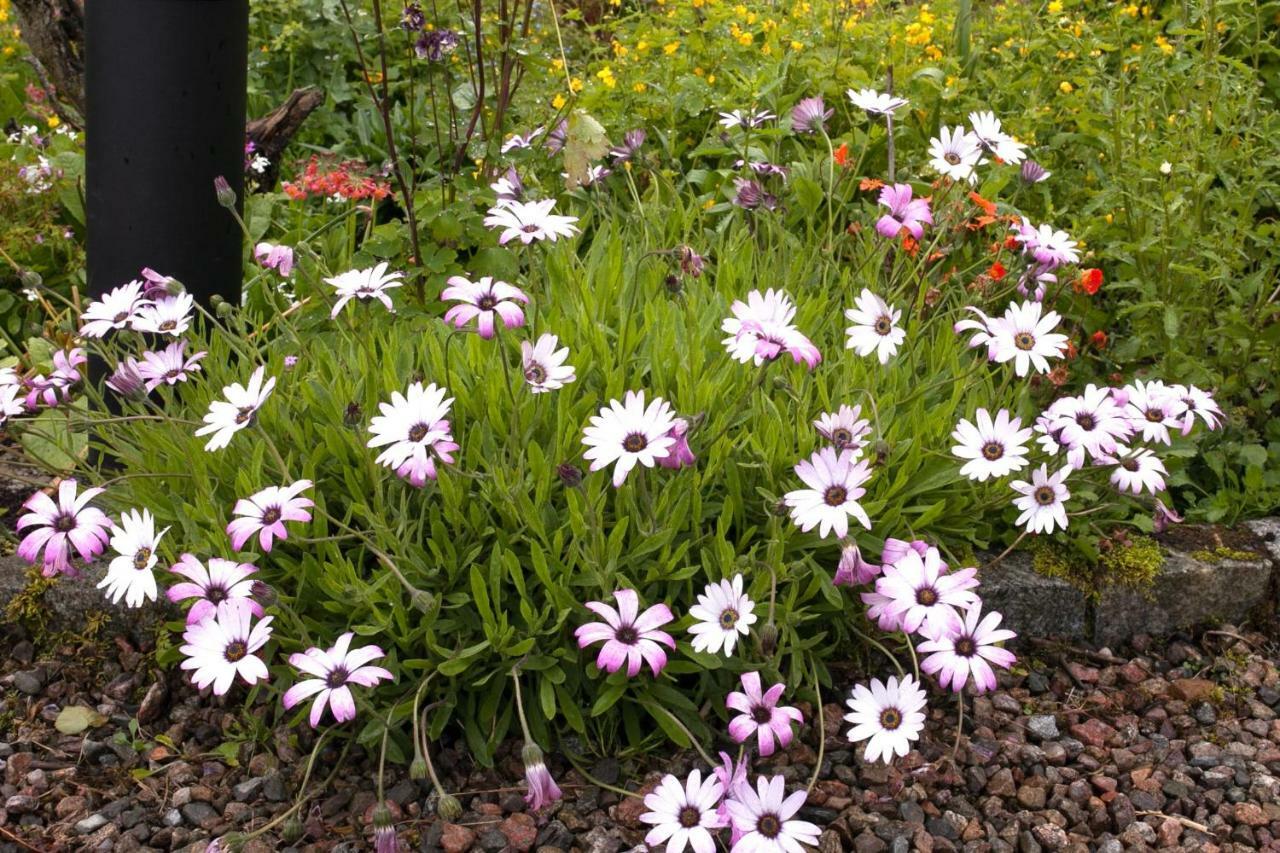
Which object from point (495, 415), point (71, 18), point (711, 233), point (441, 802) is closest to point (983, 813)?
point (441, 802)

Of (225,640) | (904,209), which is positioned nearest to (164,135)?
(225,640)

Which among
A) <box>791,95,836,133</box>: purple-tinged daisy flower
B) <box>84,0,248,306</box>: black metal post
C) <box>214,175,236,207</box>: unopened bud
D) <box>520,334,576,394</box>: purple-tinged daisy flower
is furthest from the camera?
<box>791,95,836,133</box>: purple-tinged daisy flower

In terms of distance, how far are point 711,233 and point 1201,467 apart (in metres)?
1.29

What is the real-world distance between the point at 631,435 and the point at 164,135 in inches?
49.0

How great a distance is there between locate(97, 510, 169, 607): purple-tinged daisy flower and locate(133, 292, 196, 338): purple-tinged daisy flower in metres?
0.38

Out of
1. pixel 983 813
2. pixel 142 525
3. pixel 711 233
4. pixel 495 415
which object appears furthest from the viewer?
pixel 711 233

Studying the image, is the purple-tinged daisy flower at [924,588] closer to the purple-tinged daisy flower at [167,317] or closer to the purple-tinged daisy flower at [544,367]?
the purple-tinged daisy flower at [544,367]

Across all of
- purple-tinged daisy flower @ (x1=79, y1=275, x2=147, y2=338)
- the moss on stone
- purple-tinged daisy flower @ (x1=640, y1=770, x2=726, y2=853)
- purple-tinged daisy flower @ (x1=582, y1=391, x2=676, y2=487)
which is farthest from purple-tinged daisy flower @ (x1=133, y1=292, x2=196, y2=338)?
the moss on stone

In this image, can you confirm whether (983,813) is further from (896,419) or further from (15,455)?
(15,455)

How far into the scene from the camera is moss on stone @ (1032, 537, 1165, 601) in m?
2.56

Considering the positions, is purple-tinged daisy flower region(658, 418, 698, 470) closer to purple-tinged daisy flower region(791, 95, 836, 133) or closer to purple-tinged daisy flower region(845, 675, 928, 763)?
purple-tinged daisy flower region(845, 675, 928, 763)

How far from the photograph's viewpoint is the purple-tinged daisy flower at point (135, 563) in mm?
1877

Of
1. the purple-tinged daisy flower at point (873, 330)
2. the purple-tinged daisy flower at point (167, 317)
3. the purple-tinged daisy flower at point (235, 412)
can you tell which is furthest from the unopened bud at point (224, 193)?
the purple-tinged daisy flower at point (873, 330)

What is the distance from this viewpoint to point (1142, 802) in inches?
85.4
